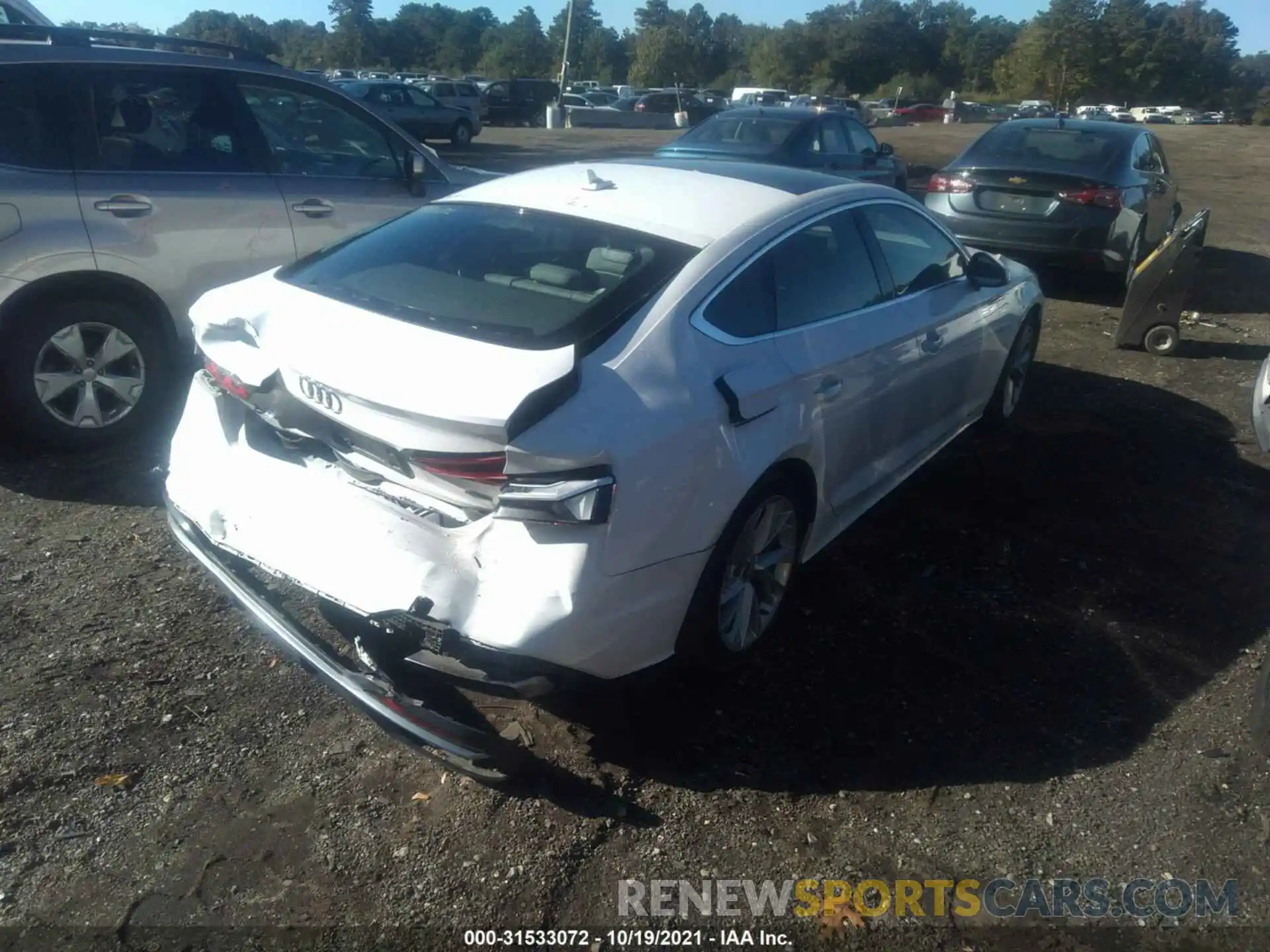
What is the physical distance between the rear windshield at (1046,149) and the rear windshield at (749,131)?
201 centimetres

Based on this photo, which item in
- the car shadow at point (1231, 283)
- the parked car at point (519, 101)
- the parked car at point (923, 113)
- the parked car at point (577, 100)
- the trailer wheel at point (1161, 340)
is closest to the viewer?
the trailer wheel at point (1161, 340)

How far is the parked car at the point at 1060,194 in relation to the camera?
9695 millimetres

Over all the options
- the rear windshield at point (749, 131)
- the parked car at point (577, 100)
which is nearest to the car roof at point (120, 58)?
the rear windshield at point (749, 131)

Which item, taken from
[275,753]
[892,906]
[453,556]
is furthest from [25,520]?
[892,906]

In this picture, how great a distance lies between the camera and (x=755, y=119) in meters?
12.2

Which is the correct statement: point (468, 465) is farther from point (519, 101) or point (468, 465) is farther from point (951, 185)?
point (519, 101)

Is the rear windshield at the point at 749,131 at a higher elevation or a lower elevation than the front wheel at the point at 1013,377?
higher

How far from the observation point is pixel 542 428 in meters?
2.79

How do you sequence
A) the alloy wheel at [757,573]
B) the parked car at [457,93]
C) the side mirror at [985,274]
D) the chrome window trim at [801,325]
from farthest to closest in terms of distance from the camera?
the parked car at [457,93]
the side mirror at [985,274]
the alloy wheel at [757,573]
the chrome window trim at [801,325]

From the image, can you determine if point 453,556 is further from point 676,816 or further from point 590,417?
point 676,816

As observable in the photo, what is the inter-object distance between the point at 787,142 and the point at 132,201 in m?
7.93

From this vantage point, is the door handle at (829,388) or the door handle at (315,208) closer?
the door handle at (829,388)

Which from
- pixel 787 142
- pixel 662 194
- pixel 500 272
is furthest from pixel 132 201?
pixel 787 142

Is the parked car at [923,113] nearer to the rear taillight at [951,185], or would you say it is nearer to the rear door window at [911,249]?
the rear taillight at [951,185]
